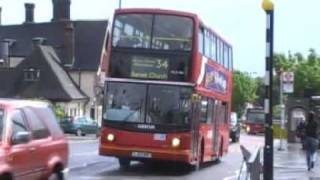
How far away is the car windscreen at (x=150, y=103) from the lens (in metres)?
22.7

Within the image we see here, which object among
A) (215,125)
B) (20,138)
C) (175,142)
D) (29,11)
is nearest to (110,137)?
(175,142)

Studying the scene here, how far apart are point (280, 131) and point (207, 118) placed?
15.3m

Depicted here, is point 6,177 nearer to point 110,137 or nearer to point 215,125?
point 110,137

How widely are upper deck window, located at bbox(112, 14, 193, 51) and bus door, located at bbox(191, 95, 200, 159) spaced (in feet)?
4.85

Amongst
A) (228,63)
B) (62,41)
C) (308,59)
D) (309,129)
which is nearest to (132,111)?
(309,129)

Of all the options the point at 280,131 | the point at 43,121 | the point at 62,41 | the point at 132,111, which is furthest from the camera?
the point at 62,41

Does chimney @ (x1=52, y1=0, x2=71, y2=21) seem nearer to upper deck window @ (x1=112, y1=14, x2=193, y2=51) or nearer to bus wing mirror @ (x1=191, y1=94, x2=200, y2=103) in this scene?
upper deck window @ (x1=112, y1=14, x2=193, y2=51)

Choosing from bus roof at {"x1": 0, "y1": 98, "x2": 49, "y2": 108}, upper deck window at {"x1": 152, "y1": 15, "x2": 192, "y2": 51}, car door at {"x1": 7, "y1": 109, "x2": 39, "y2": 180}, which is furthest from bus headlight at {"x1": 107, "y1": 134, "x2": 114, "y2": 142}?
car door at {"x1": 7, "y1": 109, "x2": 39, "y2": 180}

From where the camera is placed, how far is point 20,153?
478 inches

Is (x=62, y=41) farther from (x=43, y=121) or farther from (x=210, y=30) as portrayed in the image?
(x=43, y=121)

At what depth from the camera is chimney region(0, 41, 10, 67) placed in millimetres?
86125

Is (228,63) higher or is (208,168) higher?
(228,63)

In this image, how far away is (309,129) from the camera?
25578 mm

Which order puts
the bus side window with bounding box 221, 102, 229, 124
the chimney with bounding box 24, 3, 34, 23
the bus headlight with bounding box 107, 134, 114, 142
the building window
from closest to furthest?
1. the bus headlight with bounding box 107, 134, 114, 142
2. the bus side window with bounding box 221, 102, 229, 124
3. the building window
4. the chimney with bounding box 24, 3, 34, 23
